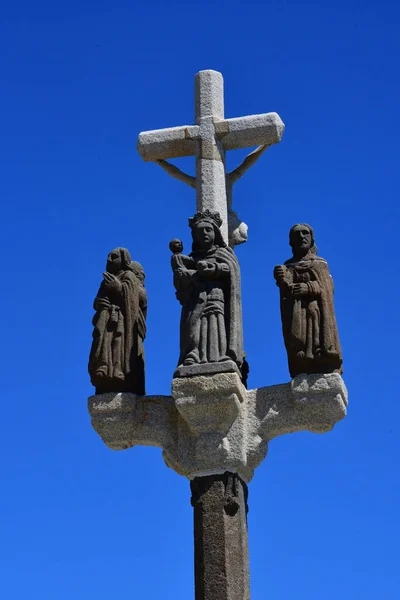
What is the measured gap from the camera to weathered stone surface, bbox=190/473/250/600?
12680mm

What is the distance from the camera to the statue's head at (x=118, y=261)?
46.9 ft

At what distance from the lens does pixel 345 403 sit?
13375 mm

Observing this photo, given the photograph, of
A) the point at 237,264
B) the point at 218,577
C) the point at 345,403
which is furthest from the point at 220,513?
the point at 237,264

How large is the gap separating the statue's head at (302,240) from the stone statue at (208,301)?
2.08ft

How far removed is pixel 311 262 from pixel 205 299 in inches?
44.7

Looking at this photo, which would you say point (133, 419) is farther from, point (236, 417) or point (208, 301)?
point (208, 301)

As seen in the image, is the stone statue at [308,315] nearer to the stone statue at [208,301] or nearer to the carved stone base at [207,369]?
the stone statue at [208,301]

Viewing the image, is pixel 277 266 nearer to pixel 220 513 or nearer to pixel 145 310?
pixel 145 310

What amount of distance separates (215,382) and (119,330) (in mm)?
1344

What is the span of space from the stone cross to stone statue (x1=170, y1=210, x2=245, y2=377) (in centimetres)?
47

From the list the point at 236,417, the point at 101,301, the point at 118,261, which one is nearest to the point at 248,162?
the point at 118,261

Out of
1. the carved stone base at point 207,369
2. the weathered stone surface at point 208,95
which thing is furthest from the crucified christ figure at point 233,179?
the carved stone base at point 207,369

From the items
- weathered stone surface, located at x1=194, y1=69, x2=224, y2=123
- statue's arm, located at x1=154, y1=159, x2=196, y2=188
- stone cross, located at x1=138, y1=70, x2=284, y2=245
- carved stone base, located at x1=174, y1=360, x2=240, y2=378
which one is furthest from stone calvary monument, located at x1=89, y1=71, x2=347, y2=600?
weathered stone surface, located at x1=194, y1=69, x2=224, y2=123

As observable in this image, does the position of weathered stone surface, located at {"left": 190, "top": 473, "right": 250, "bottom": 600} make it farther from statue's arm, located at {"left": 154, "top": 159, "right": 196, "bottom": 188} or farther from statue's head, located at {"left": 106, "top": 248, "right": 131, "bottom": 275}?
statue's arm, located at {"left": 154, "top": 159, "right": 196, "bottom": 188}
